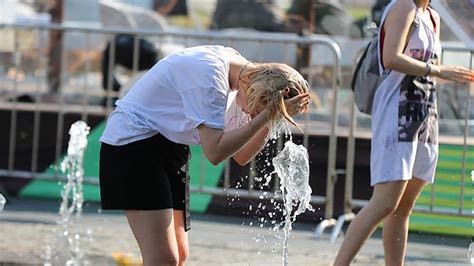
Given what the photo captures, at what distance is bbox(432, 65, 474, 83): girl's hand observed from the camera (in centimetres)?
530

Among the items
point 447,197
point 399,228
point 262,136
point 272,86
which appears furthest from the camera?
point 447,197

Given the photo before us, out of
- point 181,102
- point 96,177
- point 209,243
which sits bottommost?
point 209,243

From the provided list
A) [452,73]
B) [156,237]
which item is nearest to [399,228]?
[452,73]

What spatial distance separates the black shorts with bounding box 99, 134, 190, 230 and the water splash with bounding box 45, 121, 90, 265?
8.55ft

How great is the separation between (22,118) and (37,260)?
2700 millimetres

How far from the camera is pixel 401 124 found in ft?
17.4

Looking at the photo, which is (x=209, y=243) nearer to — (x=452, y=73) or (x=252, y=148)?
(x=452, y=73)

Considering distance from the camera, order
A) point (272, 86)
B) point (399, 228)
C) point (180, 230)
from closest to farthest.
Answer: point (272, 86), point (180, 230), point (399, 228)

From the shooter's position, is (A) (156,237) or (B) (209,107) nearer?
(B) (209,107)

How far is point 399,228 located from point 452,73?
75 centimetres

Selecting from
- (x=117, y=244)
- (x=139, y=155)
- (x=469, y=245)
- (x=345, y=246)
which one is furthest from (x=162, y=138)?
(x=469, y=245)

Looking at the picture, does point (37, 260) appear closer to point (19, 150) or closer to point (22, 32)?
point (19, 150)

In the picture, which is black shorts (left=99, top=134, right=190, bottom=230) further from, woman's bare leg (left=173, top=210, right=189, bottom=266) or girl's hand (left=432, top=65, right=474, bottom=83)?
girl's hand (left=432, top=65, right=474, bottom=83)

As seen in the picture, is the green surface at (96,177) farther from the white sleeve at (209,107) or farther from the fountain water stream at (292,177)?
the white sleeve at (209,107)
